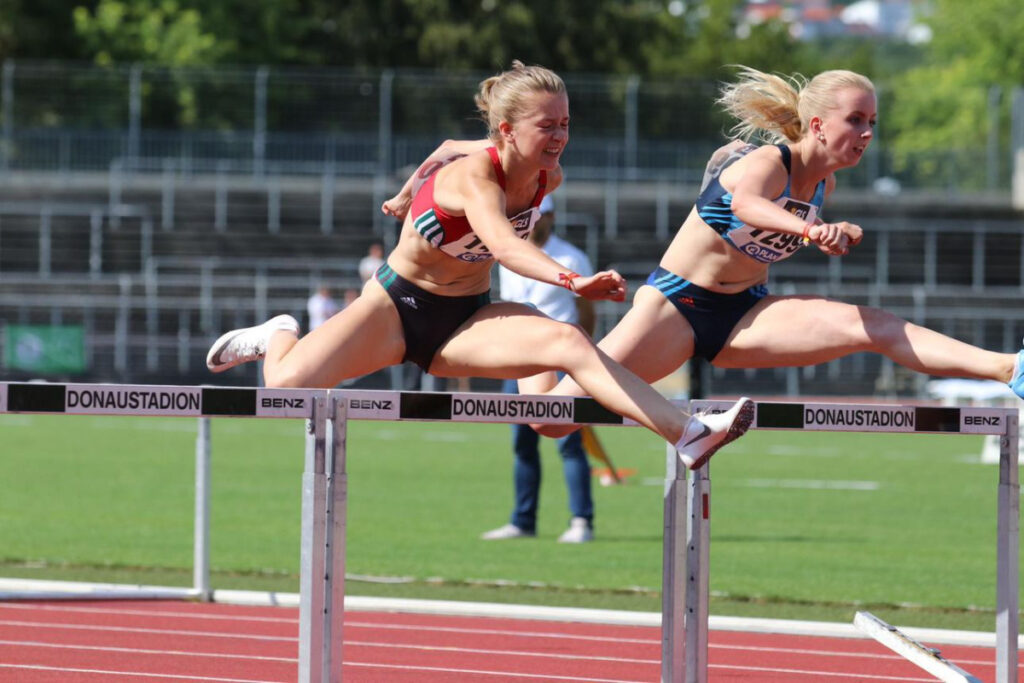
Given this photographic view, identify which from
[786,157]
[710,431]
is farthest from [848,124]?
[710,431]

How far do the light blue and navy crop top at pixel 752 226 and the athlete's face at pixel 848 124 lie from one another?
0.54ft

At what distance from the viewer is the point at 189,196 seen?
30188mm

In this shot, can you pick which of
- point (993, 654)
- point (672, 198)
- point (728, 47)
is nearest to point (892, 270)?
point (672, 198)

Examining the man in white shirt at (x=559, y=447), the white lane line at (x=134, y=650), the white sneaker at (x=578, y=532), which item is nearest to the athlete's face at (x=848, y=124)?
the white lane line at (x=134, y=650)

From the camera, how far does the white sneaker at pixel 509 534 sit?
1048 centimetres

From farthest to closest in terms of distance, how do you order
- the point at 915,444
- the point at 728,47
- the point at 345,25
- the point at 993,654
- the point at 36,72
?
the point at 728,47 → the point at 345,25 → the point at 36,72 → the point at 915,444 → the point at 993,654

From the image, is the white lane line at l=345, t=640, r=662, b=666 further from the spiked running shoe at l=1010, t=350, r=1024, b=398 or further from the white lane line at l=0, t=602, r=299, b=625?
the spiked running shoe at l=1010, t=350, r=1024, b=398

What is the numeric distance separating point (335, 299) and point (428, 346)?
68.6 ft

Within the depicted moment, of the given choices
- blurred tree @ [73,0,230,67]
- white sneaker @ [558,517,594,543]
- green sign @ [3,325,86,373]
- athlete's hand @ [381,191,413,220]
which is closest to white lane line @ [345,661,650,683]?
athlete's hand @ [381,191,413,220]

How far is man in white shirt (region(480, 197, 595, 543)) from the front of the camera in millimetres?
10016

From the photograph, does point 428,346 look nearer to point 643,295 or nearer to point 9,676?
point 643,295

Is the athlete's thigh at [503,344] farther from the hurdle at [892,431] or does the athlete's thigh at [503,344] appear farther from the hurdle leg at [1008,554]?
the hurdle leg at [1008,554]

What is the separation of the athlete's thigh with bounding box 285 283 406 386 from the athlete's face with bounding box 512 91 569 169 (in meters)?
0.82

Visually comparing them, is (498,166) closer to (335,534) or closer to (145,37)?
(335,534)
